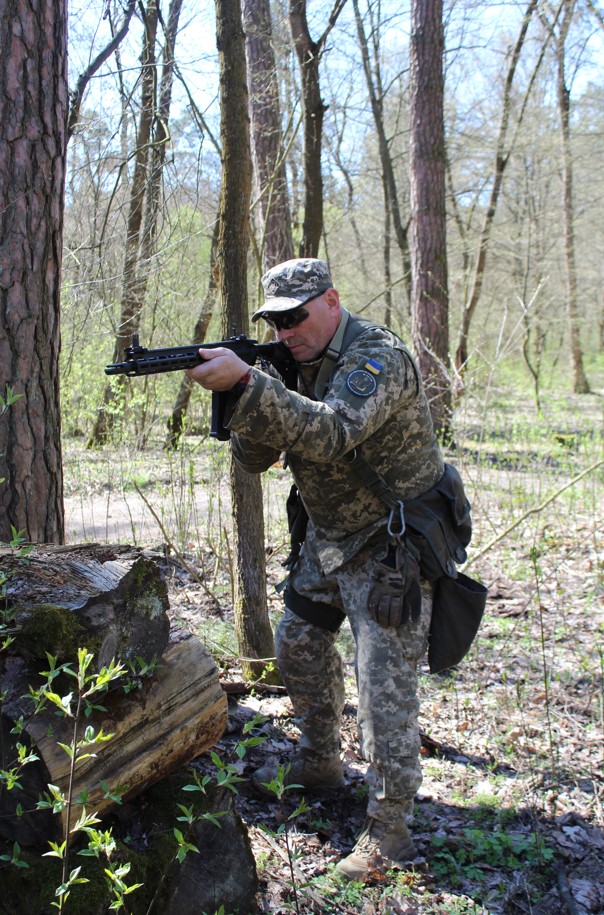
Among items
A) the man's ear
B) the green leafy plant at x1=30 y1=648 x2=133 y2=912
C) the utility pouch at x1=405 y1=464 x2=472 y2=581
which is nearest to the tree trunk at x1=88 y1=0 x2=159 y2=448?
the man's ear

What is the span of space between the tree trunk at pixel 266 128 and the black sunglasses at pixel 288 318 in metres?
5.08

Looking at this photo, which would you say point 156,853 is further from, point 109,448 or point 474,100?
point 474,100

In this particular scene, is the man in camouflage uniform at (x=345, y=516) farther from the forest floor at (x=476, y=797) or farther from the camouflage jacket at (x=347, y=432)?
the forest floor at (x=476, y=797)

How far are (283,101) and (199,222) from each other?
2169mm

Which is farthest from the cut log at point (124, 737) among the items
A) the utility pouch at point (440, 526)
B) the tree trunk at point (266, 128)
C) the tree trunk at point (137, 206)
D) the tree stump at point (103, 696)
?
the tree trunk at point (266, 128)

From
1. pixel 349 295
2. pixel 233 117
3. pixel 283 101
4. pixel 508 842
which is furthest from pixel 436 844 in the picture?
pixel 349 295

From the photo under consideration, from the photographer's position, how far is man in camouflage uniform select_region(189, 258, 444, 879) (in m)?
2.60

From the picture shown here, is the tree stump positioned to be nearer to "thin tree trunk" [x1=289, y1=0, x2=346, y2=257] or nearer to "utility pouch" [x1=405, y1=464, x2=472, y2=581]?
"utility pouch" [x1=405, y1=464, x2=472, y2=581]

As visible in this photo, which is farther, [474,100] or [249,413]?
[474,100]

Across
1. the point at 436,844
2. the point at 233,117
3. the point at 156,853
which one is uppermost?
the point at 233,117

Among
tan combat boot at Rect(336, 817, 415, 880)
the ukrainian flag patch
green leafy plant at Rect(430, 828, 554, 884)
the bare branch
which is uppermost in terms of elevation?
the bare branch

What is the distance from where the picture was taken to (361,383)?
8.86 ft

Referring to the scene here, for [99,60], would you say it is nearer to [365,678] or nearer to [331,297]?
[331,297]

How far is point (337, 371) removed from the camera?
9.23ft
